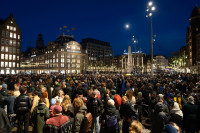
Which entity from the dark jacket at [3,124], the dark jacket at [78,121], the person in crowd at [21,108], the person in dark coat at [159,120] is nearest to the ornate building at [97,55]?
the person in crowd at [21,108]

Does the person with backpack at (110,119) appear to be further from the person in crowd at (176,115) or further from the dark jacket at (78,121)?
the person in crowd at (176,115)

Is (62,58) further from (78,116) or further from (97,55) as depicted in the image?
(78,116)

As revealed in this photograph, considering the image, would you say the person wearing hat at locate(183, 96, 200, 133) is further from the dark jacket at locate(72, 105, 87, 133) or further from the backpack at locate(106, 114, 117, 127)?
the dark jacket at locate(72, 105, 87, 133)

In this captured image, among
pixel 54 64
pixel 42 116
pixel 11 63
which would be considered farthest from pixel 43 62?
pixel 42 116

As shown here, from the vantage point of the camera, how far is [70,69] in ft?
319

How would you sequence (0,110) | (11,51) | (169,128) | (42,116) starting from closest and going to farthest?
(169,128) < (0,110) < (42,116) < (11,51)

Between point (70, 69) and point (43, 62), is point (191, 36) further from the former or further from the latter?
point (43, 62)

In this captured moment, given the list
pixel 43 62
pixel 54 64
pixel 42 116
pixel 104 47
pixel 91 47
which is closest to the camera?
pixel 42 116

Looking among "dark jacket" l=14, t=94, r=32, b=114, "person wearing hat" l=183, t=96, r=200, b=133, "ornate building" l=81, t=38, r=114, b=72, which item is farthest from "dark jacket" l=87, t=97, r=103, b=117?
"ornate building" l=81, t=38, r=114, b=72

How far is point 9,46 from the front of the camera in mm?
66562

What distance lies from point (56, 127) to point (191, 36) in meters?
91.9

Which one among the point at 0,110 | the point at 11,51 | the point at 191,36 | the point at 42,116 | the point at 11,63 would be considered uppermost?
the point at 191,36

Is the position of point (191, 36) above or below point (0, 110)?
above

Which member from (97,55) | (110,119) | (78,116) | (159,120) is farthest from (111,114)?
(97,55)
